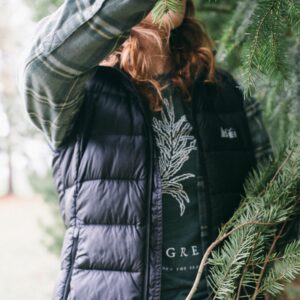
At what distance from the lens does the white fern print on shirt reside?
3.80 ft

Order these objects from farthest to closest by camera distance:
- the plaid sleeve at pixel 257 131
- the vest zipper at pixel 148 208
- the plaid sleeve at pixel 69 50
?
1. the plaid sleeve at pixel 257 131
2. the vest zipper at pixel 148 208
3. the plaid sleeve at pixel 69 50

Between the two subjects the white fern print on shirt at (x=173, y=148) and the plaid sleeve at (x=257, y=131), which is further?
the plaid sleeve at (x=257, y=131)

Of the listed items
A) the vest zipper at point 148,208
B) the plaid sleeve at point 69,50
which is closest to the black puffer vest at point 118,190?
the vest zipper at point 148,208

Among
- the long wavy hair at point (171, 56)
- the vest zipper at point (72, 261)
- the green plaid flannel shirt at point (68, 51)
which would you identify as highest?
the green plaid flannel shirt at point (68, 51)

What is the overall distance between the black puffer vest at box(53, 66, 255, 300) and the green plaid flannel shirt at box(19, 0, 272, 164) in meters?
0.09

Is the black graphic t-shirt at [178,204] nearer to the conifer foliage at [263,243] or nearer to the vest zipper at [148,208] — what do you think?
the vest zipper at [148,208]

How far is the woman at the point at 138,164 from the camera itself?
1074mm

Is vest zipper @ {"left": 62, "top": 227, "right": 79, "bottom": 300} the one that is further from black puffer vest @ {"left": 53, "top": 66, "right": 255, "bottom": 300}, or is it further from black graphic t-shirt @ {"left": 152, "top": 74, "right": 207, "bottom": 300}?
black graphic t-shirt @ {"left": 152, "top": 74, "right": 207, "bottom": 300}

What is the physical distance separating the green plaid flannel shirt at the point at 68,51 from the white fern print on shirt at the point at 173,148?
0.23m

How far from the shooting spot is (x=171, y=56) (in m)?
1.33

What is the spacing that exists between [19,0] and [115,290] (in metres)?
2.59

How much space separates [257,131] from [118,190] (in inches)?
19.2

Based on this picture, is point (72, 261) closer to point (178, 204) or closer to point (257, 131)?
point (178, 204)

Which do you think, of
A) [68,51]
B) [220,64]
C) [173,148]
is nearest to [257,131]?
[173,148]
